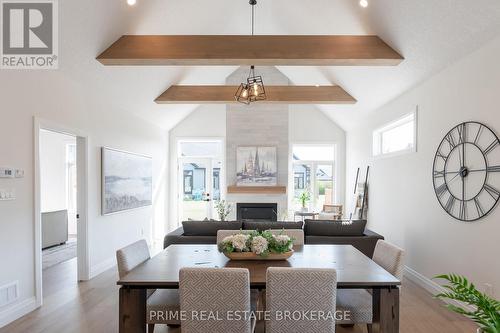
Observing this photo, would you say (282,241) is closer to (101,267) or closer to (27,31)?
(27,31)

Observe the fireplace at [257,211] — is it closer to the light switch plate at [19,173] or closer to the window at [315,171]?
the window at [315,171]

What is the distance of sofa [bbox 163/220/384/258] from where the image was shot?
3949 millimetres

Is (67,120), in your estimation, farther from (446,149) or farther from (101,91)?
(446,149)

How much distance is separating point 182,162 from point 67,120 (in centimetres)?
470

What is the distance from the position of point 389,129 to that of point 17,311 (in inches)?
220

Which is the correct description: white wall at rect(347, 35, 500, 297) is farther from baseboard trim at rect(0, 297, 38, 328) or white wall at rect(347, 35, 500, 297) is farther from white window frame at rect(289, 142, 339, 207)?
baseboard trim at rect(0, 297, 38, 328)

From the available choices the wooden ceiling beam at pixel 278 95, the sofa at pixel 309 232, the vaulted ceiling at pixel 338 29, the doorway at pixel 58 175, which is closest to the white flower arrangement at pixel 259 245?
the sofa at pixel 309 232

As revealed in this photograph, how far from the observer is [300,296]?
6.21 feet

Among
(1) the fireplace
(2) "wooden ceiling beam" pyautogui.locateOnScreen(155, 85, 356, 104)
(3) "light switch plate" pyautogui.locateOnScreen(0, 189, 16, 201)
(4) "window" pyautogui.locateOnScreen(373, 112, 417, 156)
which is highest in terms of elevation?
(2) "wooden ceiling beam" pyautogui.locateOnScreen(155, 85, 356, 104)

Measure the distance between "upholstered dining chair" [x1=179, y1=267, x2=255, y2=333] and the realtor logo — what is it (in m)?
2.82

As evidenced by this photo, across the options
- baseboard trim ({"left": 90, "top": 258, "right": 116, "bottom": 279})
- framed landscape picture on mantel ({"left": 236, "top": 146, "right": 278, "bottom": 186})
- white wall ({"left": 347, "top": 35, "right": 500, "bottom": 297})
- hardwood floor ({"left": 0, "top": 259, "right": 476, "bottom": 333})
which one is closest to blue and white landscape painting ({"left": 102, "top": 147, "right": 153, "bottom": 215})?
baseboard trim ({"left": 90, "top": 258, "right": 116, "bottom": 279})

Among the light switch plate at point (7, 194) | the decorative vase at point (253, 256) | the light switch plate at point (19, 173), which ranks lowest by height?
the decorative vase at point (253, 256)

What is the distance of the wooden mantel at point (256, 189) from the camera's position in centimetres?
803

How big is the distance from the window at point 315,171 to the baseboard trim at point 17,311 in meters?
6.28
